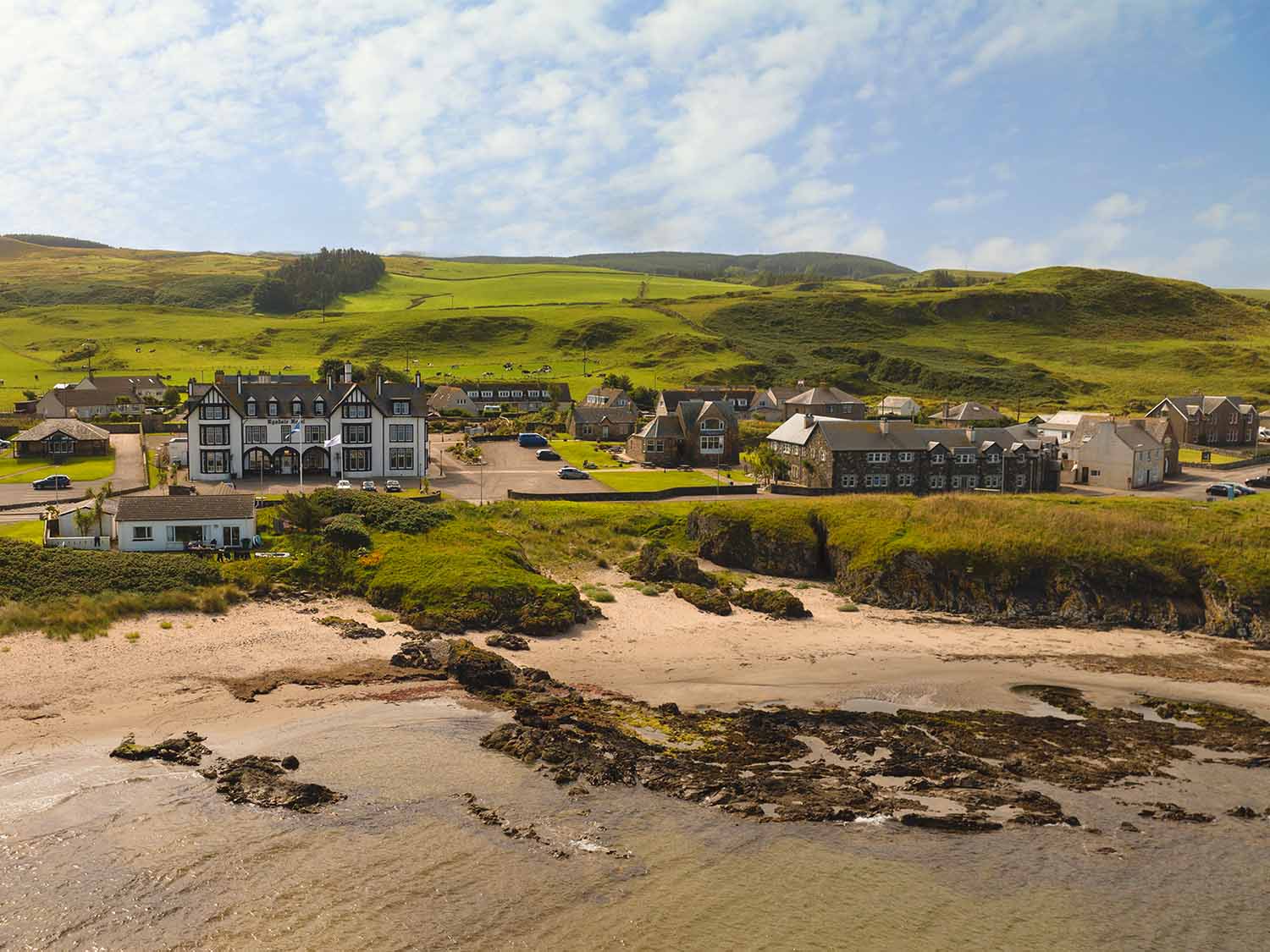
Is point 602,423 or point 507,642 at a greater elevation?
point 602,423

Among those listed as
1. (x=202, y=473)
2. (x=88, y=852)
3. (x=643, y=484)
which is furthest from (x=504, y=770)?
(x=202, y=473)

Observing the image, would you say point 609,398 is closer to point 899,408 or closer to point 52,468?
point 899,408

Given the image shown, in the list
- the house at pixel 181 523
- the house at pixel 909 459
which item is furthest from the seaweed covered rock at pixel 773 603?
the house at pixel 909 459

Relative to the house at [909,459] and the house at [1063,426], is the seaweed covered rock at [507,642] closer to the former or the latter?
the house at [909,459]

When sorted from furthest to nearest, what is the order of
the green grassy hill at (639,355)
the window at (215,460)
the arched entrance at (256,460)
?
1. the green grassy hill at (639,355)
2. the arched entrance at (256,460)
3. the window at (215,460)

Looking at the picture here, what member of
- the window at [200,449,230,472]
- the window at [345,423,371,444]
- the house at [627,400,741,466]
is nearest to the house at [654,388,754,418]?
the house at [627,400,741,466]

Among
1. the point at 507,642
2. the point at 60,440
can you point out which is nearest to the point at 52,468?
the point at 60,440

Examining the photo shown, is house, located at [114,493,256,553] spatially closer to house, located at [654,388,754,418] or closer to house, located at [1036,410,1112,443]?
house, located at [654,388,754,418]
